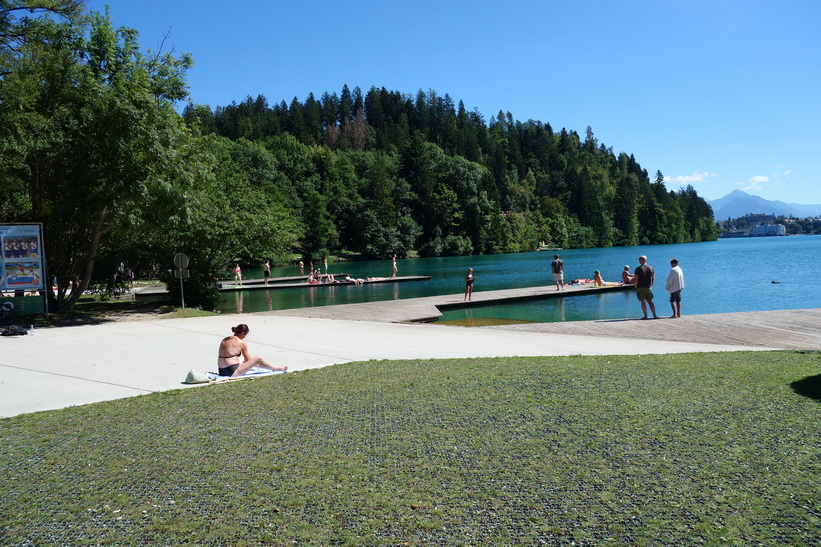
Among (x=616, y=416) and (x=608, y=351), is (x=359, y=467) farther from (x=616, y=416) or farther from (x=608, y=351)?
(x=608, y=351)

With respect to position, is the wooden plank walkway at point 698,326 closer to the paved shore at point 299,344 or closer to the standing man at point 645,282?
the paved shore at point 299,344

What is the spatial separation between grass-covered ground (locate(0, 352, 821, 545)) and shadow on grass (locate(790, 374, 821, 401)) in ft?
0.17

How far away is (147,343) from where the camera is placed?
13.4 meters

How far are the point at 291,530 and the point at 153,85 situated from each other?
21384 mm

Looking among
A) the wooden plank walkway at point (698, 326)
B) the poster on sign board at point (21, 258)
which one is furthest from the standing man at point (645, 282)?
the poster on sign board at point (21, 258)

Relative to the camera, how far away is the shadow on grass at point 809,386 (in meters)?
6.75

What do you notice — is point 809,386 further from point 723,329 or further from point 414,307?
point 414,307

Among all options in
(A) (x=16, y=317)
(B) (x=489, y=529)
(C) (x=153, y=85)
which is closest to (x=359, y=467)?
(B) (x=489, y=529)

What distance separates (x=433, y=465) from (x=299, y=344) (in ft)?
27.9

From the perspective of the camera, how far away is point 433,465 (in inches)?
194

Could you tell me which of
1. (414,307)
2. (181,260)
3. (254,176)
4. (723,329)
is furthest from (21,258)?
(254,176)

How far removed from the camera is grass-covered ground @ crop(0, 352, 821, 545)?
3.92 metres

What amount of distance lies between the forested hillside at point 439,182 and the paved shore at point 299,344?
77.2 meters

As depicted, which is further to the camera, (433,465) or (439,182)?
(439,182)
